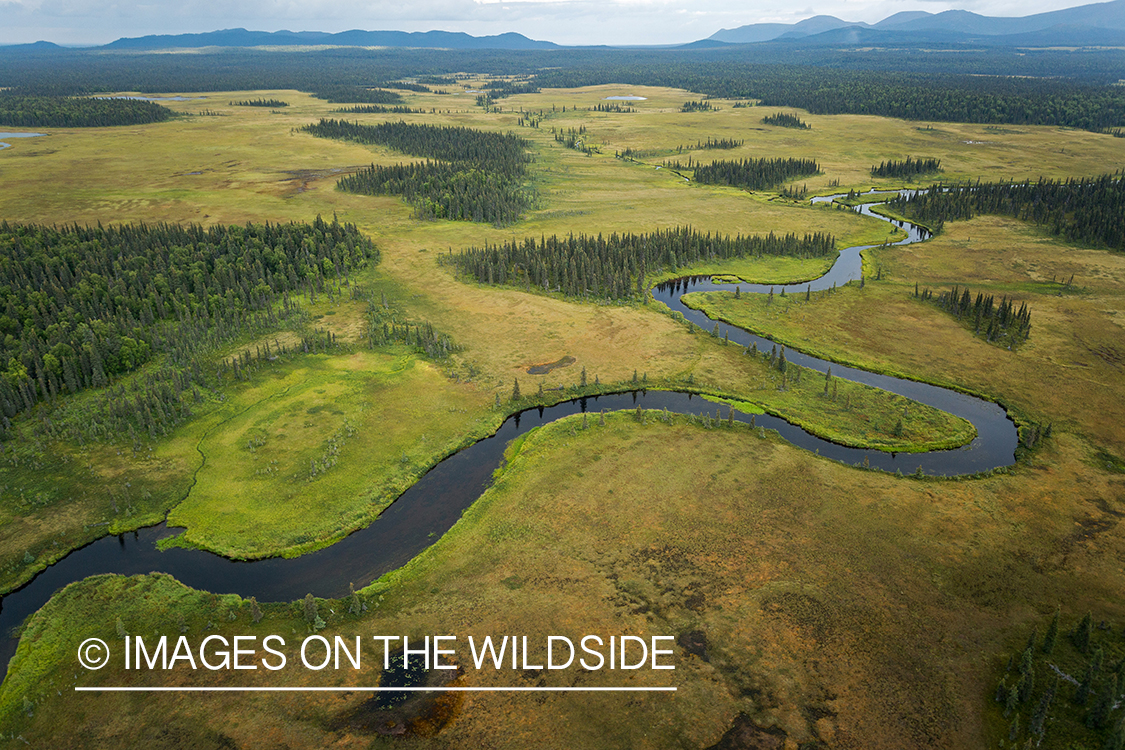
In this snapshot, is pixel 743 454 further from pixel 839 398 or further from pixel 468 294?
pixel 468 294

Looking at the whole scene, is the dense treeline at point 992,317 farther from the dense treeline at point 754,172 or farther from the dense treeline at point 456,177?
the dense treeline at point 754,172

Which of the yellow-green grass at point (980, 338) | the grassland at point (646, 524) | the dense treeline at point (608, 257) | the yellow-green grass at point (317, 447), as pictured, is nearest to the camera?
the grassland at point (646, 524)

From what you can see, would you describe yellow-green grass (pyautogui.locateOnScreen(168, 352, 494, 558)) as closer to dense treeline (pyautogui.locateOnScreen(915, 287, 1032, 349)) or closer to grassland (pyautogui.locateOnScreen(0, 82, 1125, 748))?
grassland (pyautogui.locateOnScreen(0, 82, 1125, 748))

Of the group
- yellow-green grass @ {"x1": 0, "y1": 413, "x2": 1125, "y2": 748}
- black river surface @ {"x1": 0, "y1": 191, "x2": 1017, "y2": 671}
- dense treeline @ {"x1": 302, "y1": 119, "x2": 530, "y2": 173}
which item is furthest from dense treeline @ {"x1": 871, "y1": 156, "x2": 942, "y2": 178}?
yellow-green grass @ {"x1": 0, "y1": 413, "x2": 1125, "y2": 748}

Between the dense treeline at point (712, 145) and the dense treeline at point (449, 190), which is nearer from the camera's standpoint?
the dense treeline at point (449, 190)

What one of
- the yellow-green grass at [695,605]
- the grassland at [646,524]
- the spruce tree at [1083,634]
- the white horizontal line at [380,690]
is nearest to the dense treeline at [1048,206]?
the grassland at [646,524]

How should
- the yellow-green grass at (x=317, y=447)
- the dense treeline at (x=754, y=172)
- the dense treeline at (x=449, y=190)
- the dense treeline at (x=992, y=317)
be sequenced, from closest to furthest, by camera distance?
the yellow-green grass at (x=317, y=447) → the dense treeline at (x=992, y=317) → the dense treeline at (x=449, y=190) → the dense treeline at (x=754, y=172)
